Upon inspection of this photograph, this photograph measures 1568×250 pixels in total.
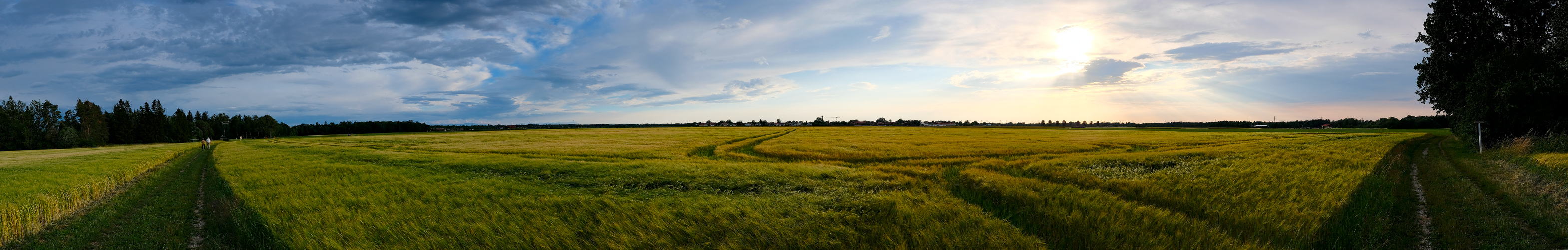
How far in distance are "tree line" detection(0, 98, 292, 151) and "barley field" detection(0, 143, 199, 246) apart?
322ft

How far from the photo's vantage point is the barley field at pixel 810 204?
5.77 metres

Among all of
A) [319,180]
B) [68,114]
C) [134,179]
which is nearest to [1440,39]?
[319,180]

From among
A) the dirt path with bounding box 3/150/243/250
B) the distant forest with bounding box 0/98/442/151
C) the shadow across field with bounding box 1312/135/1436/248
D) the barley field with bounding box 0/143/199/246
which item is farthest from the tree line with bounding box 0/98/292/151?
the shadow across field with bounding box 1312/135/1436/248

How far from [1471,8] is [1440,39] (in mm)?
1660

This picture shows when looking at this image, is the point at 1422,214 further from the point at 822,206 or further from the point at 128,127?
the point at 128,127

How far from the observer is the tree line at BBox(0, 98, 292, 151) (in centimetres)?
7944

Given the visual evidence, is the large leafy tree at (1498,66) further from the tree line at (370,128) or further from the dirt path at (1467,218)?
the tree line at (370,128)

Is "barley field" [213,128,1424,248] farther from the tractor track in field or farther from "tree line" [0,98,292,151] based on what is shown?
"tree line" [0,98,292,151]

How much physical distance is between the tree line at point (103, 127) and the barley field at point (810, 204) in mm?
122530

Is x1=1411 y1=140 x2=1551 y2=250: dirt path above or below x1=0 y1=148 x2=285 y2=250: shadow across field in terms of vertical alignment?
above

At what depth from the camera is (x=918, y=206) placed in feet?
24.1

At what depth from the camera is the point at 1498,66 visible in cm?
2070

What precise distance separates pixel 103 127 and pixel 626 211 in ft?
511

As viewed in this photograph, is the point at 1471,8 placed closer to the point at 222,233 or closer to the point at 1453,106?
the point at 1453,106
